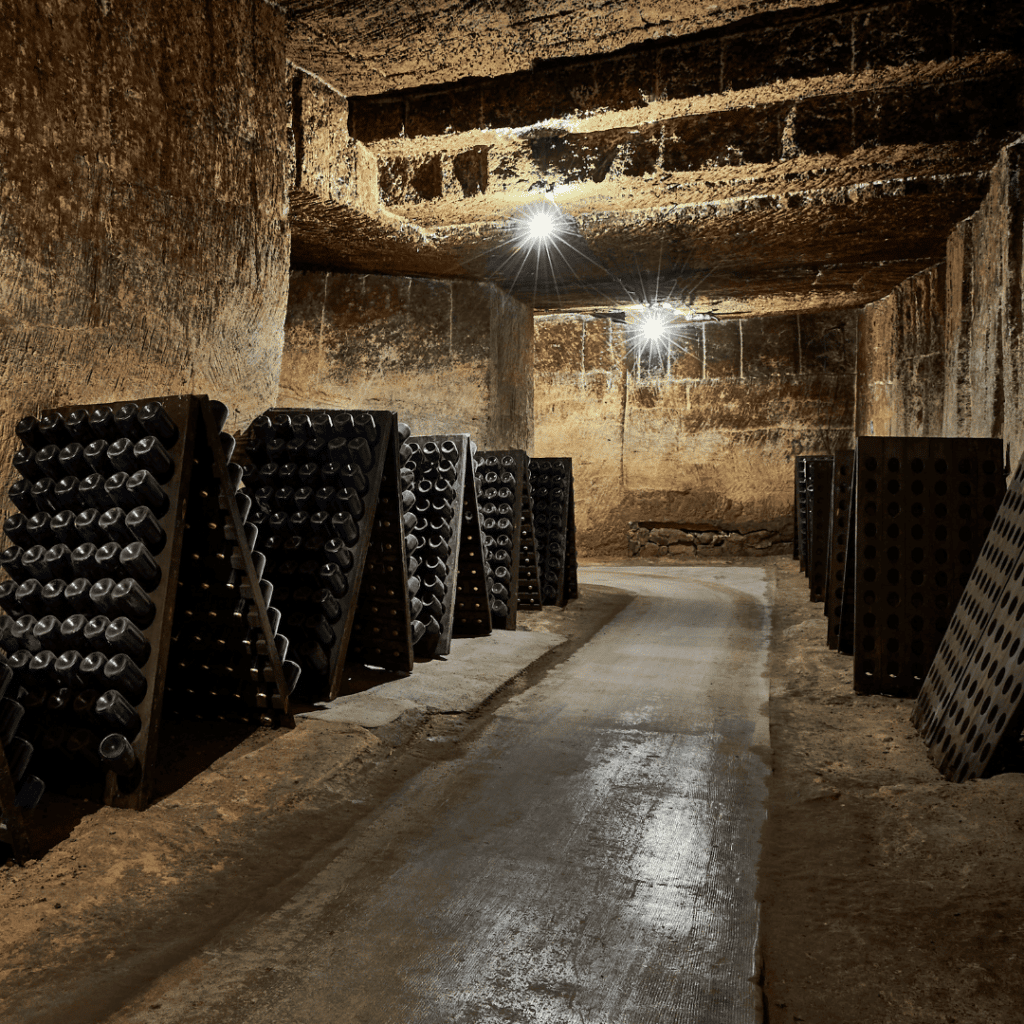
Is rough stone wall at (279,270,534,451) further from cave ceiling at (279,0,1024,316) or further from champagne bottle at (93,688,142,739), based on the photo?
champagne bottle at (93,688,142,739)

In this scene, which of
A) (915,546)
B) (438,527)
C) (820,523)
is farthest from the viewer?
A: (820,523)

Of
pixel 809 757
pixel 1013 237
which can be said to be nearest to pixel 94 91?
pixel 809 757

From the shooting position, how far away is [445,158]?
5422 mm

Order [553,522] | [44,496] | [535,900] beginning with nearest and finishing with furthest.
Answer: [535,900] < [44,496] < [553,522]

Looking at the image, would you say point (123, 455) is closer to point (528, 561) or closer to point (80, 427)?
point (80, 427)

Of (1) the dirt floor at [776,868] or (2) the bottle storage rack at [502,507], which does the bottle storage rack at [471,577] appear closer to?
(2) the bottle storage rack at [502,507]

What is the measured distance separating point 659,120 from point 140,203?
10.5 ft

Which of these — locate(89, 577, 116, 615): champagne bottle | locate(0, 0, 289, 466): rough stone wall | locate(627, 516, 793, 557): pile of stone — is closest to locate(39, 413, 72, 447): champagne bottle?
locate(0, 0, 289, 466): rough stone wall

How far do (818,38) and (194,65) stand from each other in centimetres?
328

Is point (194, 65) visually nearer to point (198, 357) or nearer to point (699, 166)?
point (198, 357)

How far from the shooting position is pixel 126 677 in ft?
8.11

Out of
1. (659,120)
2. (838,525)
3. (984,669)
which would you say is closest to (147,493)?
(984,669)

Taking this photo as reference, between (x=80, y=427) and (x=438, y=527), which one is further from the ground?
(x=80, y=427)

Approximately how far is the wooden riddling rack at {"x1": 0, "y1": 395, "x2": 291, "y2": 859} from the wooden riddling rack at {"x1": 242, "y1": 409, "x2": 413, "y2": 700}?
678 millimetres
